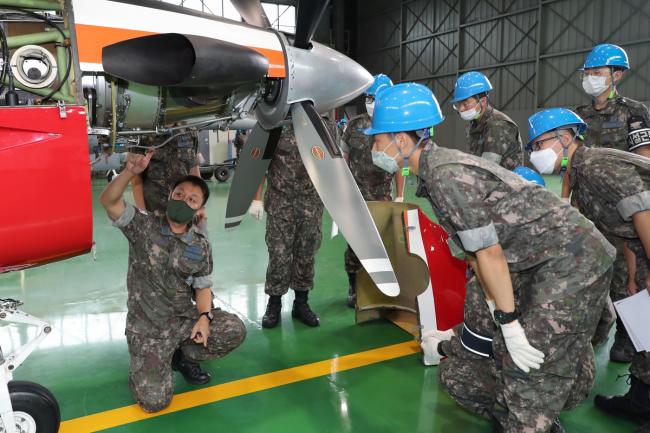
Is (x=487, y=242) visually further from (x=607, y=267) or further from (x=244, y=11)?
(x=244, y=11)

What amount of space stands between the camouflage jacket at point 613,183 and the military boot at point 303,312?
2.36 meters

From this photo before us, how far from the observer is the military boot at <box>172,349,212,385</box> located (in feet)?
10.9

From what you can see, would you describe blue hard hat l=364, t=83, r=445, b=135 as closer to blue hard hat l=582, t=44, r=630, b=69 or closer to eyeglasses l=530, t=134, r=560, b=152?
eyeglasses l=530, t=134, r=560, b=152

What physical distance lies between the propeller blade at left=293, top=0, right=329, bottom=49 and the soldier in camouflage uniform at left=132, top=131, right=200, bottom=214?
1708mm

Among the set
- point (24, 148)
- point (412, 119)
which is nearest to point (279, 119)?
point (412, 119)

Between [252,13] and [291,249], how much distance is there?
6.54 ft

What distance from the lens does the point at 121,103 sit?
2541 millimetres

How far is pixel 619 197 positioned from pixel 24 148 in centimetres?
286

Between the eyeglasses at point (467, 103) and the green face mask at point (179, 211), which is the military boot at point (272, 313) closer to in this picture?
the green face mask at point (179, 211)

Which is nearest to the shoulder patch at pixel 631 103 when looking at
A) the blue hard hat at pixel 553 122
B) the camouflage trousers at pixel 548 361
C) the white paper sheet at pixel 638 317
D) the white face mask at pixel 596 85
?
the white face mask at pixel 596 85

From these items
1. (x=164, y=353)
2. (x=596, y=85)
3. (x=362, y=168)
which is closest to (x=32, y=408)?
(x=164, y=353)

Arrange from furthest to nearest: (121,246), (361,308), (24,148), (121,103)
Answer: (121,246), (361,308), (121,103), (24,148)

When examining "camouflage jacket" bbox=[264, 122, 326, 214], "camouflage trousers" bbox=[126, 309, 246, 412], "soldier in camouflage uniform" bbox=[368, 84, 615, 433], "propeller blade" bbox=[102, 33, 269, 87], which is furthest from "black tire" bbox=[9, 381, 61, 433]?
"camouflage jacket" bbox=[264, 122, 326, 214]

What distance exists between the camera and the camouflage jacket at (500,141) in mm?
4359
